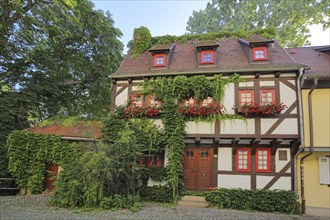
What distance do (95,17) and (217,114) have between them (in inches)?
416

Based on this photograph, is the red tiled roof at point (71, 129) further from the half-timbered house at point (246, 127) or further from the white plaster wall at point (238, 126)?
the white plaster wall at point (238, 126)

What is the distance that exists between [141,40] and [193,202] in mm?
9244

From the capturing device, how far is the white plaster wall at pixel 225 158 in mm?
10188

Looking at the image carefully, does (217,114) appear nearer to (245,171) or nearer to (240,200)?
(245,171)

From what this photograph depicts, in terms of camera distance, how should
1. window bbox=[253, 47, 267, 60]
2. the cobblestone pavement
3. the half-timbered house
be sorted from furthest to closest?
window bbox=[253, 47, 267, 60] < the half-timbered house < the cobblestone pavement

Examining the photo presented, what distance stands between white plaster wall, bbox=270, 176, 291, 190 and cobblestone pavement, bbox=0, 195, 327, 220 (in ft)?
4.11

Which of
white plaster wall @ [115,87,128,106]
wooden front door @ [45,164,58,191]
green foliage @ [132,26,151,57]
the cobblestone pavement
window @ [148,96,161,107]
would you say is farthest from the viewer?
green foliage @ [132,26,151,57]

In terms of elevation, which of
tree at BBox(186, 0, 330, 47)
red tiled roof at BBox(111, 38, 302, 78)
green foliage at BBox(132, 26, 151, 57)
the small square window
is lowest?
the small square window

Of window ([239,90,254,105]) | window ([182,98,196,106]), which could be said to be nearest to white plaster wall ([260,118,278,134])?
window ([239,90,254,105])

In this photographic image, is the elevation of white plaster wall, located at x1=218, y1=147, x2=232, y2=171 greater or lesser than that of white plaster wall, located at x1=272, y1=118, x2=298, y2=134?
lesser

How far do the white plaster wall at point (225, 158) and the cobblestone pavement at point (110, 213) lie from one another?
1.88m

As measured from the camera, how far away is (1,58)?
44.8 ft

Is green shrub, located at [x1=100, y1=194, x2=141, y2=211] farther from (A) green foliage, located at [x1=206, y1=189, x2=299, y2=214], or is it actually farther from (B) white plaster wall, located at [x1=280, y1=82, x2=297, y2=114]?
(B) white plaster wall, located at [x1=280, y1=82, x2=297, y2=114]

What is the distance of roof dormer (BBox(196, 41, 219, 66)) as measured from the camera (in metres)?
11.5
